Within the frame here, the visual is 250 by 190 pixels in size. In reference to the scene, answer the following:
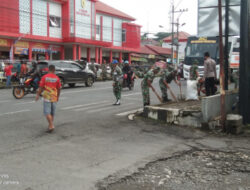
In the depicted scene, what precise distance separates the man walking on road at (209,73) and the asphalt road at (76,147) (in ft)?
10.5

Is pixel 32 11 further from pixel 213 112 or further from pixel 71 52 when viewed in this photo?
pixel 213 112

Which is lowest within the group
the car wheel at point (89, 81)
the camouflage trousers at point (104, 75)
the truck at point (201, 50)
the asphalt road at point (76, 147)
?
the asphalt road at point (76, 147)

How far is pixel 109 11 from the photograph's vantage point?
137ft

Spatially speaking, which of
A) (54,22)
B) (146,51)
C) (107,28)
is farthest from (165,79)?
(146,51)

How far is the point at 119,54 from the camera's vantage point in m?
45.4

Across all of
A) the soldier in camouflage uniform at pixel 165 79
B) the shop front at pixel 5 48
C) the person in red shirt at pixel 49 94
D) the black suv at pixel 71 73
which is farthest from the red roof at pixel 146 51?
the person in red shirt at pixel 49 94

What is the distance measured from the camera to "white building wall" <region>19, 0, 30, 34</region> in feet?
96.8

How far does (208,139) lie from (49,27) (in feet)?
93.6

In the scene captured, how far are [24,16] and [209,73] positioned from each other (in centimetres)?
2392

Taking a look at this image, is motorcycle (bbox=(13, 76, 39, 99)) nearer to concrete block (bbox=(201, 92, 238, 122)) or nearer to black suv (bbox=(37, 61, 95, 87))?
black suv (bbox=(37, 61, 95, 87))

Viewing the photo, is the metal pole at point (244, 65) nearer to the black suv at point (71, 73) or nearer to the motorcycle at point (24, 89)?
the motorcycle at point (24, 89)

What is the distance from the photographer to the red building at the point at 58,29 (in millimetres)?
28984

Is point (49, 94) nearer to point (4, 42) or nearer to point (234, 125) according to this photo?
point (234, 125)

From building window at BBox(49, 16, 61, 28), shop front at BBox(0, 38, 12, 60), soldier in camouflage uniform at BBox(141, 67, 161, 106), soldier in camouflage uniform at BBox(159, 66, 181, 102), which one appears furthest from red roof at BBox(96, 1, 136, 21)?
soldier in camouflage uniform at BBox(141, 67, 161, 106)
